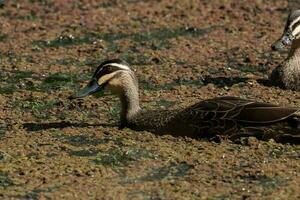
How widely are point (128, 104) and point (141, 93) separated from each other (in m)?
1.41

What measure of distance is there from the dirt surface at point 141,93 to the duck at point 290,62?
13cm

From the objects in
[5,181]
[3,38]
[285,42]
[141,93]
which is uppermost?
[285,42]

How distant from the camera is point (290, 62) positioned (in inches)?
502

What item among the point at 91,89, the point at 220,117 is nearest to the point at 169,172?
the point at 220,117

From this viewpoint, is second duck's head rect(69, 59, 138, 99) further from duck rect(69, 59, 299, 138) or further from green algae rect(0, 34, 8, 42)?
green algae rect(0, 34, 8, 42)

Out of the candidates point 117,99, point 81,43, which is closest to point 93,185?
point 117,99

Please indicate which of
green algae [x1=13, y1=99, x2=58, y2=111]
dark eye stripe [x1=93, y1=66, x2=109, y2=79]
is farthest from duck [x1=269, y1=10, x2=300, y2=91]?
green algae [x1=13, y1=99, x2=58, y2=111]

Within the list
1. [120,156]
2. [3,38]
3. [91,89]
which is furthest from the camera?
[3,38]

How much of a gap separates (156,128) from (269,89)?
2.43 m

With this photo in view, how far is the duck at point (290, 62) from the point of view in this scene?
1253 centimetres

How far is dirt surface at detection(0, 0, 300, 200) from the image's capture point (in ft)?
30.2

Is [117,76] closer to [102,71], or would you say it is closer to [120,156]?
[102,71]

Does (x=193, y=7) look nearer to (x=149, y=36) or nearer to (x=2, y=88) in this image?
(x=149, y=36)

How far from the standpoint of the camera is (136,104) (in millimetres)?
10984
